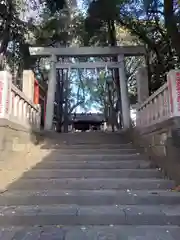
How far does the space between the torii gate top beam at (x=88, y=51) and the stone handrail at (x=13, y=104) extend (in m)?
3.02

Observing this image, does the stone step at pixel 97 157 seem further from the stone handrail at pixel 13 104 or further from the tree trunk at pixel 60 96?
the tree trunk at pixel 60 96

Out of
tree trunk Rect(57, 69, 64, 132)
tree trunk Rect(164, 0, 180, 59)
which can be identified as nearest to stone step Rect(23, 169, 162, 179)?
tree trunk Rect(164, 0, 180, 59)

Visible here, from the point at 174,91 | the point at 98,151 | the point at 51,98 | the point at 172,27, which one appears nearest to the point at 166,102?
the point at 174,91

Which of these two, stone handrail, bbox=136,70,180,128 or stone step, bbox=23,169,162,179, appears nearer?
stone handrail, bbox=136,70,180,128

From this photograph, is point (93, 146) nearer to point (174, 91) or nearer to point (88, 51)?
point (174, 91)

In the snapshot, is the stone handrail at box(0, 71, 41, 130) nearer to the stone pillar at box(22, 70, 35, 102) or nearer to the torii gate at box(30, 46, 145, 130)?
the stone pillar at box(22, 70, 35, 102)

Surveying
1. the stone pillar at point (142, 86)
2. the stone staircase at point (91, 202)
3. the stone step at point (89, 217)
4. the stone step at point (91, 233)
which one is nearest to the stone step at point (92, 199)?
the stone staircase at point (91, 202)

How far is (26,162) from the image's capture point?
5938 mm

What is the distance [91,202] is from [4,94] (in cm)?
249

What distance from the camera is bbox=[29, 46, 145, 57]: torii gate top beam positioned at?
393 inches

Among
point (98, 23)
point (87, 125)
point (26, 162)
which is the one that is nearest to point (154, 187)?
point (26, 162)

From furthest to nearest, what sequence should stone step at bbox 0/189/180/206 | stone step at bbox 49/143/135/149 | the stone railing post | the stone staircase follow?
stone step at bbox 49/143/135/149, the stone railing post, stone step at bbox 0/189/180/206, the stone staircase

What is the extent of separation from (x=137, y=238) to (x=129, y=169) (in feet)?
8.34

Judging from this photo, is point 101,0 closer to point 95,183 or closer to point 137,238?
point 95,183
